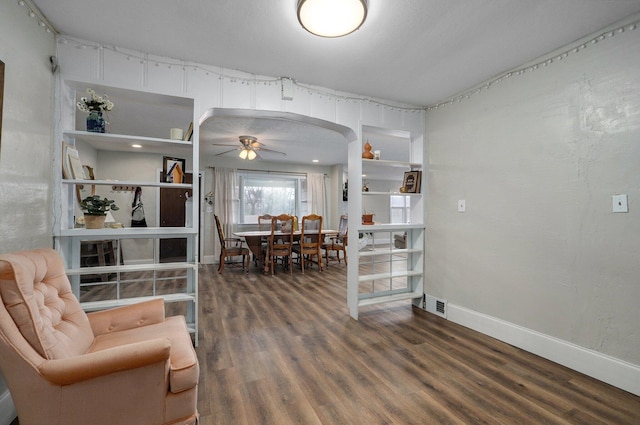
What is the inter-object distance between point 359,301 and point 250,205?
4.29 m

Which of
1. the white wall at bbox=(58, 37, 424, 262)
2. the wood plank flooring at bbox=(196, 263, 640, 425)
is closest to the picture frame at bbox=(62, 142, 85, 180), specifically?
the white wall at bbox=(58, 37, 424, 262)

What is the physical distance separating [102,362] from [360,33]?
2.35 m

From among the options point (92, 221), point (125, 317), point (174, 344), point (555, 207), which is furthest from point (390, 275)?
point (92, 221)

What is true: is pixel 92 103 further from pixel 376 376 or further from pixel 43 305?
pixel 376 376

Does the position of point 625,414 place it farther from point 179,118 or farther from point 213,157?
point 213,157

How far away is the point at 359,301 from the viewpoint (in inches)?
120

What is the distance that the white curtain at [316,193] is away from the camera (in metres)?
7.19

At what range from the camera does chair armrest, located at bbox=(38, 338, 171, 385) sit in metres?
1.09

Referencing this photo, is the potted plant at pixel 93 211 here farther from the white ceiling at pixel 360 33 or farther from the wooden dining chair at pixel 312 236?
the wooden dining chair at pixel 312 236

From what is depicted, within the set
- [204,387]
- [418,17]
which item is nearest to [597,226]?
[418,17]

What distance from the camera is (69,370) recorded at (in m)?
1.10

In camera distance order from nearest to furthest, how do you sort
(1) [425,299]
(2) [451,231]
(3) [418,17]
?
(3) [418,17], (2) [451,231], (1) [425,299]

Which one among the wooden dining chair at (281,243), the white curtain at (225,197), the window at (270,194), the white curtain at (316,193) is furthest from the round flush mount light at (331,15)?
the white curtain at (316,193)

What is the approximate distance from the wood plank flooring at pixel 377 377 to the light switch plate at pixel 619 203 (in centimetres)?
116
